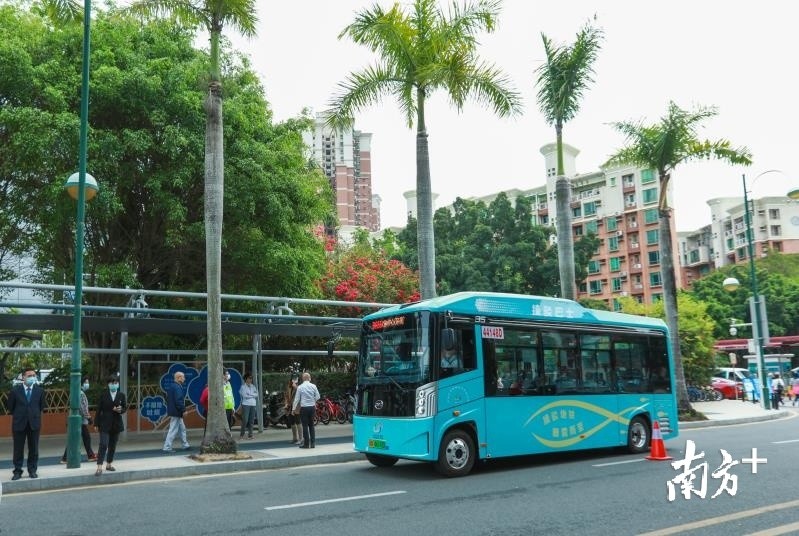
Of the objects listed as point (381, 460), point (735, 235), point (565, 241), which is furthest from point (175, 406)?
point (735, 235)

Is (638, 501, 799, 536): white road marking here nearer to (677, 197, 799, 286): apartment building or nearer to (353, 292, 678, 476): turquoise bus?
(353, 292, 678, 476): turquoise bus

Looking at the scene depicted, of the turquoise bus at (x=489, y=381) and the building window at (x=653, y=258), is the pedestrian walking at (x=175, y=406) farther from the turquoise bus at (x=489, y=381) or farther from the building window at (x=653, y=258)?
the building window at (x=653, y=258)

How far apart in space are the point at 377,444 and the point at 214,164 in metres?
7.00

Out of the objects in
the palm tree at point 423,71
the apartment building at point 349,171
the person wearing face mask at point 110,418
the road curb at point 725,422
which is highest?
the apartment building at point 349,171

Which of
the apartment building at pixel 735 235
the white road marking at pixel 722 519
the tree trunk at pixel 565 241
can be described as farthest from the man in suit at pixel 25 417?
the apartment building at pixel 735 235

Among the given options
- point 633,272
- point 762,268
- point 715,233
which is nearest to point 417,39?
point 762,268

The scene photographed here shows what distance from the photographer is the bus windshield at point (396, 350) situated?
11531 mm

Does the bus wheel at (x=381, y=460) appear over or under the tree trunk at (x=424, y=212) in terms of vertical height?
under

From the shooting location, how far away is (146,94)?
60.7 feet

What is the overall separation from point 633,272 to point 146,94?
73728 millimetres

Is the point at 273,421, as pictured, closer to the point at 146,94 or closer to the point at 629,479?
the point at 146,94

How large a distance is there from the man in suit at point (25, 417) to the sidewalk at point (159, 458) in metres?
0.29

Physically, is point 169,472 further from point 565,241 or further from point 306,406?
point 565,241

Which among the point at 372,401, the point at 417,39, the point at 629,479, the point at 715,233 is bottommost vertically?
the point at 629,479
